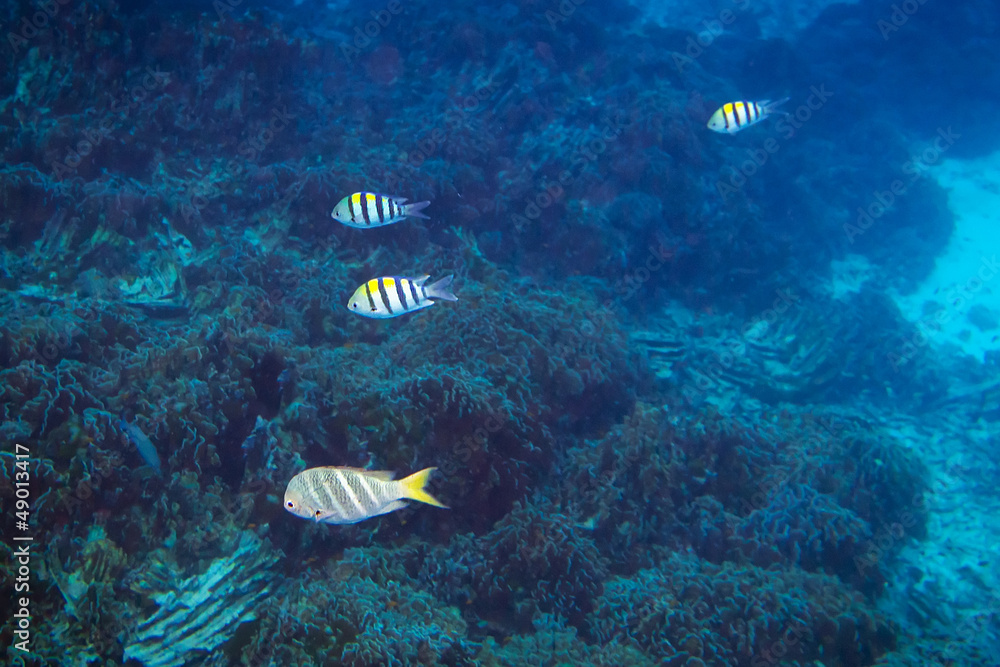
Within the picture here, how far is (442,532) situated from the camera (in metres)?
3.99

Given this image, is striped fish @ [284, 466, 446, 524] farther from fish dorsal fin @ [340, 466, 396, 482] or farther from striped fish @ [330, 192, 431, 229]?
striped fish @ [330, 192, 431, 229]

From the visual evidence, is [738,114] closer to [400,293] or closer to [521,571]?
[400,293]

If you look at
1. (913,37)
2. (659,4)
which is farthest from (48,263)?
(659,4)

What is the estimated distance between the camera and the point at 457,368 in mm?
4383

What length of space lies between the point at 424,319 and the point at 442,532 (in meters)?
2.18

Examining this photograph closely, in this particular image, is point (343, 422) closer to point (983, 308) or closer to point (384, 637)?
point (384, 637)

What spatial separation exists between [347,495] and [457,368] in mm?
1835

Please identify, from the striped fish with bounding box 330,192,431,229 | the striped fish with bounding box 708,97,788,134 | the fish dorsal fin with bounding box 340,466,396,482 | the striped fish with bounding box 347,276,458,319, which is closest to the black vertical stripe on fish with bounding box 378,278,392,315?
the striped fish with bounding box 347,276,458,319

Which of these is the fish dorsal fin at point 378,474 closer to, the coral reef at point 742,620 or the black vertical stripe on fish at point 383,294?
the black vertical stripe on fish at point 383,294

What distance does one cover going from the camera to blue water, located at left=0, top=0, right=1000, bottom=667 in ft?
10.7

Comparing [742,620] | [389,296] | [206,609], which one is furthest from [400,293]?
[742,620]

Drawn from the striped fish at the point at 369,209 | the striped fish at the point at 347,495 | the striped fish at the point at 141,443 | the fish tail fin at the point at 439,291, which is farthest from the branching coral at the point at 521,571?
the striped fish at the point at 369,209

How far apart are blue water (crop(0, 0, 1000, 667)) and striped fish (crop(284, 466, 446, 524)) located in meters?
0.02

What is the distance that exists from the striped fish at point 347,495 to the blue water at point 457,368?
0.06 ft
